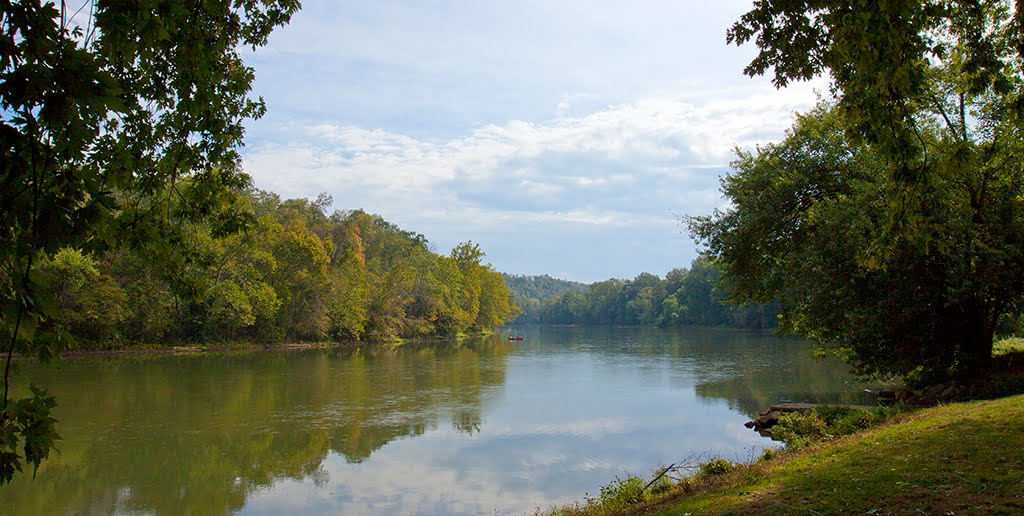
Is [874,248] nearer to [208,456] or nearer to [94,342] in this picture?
[208,456]

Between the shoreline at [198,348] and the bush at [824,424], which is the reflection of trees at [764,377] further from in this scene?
the shoreline at [198,348]

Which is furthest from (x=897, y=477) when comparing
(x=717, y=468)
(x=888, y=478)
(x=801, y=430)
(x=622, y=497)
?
(x=801, y=430)

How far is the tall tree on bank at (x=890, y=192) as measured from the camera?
223 inches

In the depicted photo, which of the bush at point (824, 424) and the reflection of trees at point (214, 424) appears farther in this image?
the bush at point (824, 424)

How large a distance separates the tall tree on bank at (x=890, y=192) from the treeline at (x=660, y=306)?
41.4m

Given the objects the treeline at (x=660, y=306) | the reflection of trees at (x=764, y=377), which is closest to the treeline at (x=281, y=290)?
the reflection of trees at (x=764, y=377)

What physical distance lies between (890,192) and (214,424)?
15497 millimetres

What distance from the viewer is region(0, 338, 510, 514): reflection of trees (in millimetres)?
10078

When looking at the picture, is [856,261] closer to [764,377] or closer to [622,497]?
[622,497]

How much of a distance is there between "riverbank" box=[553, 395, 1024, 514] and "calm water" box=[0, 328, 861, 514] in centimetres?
323

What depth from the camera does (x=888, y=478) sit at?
6164mm

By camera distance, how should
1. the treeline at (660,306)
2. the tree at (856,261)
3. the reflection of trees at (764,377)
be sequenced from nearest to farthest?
the tree at (856,261)
the reflection of trees at (764,377)
the treeline at (660,306)

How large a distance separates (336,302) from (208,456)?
37744mm

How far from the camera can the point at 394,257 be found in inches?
2945
